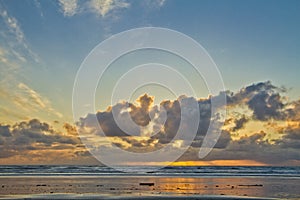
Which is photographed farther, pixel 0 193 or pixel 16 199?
pixel 0 193

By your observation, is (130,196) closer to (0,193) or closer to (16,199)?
(16,199)

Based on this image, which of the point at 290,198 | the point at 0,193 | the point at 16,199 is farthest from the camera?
the point at 0,193

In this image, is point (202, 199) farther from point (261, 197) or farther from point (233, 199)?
point (261, 197)

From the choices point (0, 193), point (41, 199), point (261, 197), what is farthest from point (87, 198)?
point (261, 197)

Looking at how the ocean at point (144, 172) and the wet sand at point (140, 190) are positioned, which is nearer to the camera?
the wet sand at point (140, 190)

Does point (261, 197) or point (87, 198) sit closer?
point (87, 198)

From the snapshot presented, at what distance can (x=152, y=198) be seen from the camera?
32031 mm

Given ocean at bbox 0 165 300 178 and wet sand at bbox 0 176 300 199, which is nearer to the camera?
wet sand at bbox 0 176 300 199

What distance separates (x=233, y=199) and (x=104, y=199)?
11090mm

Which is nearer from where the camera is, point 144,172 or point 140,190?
point 140,190

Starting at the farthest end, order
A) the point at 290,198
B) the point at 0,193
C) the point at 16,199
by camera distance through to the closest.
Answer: the point at 0,193 → the point at 290,198 → the point at 16,199

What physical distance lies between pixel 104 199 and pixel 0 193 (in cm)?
1116

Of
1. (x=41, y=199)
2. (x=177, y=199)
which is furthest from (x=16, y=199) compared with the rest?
(x=177, y=199)

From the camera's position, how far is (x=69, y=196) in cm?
3303
